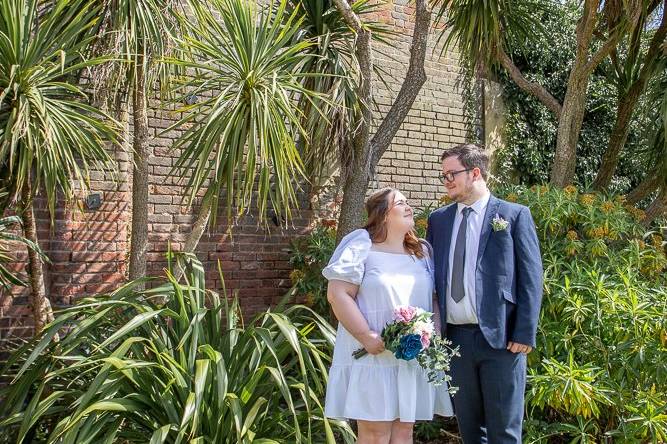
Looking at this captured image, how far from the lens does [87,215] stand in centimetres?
599

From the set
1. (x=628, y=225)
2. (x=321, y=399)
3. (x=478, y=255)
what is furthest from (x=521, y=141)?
(x=478, y=255)

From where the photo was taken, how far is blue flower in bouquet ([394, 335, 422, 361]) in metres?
3.25

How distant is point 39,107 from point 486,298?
2463 millimetres

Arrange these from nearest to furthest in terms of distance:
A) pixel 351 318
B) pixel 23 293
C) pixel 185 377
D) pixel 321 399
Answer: pixel 351 318, pixel 185 377, pixel 321 399, pixel 23 293

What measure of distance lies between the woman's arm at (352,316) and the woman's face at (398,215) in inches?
13.6

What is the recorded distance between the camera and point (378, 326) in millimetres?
3475

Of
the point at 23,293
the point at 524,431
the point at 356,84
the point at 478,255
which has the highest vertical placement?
the point at 356,84

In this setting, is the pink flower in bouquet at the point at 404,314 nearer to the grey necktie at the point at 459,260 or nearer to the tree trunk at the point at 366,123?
the grey necktie at the point at 459,260

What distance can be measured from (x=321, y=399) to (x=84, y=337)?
1.50 metres

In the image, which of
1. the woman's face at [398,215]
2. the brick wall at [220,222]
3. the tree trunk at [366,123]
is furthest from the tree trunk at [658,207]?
the woman's face at [398,215]

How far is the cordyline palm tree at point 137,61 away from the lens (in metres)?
4.77

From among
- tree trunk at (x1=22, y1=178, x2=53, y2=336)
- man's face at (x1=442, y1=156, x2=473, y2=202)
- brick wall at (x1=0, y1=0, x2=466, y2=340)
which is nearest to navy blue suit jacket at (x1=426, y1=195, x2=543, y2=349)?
man's face at (x1=442, y1=156, x2=473, y2=202)

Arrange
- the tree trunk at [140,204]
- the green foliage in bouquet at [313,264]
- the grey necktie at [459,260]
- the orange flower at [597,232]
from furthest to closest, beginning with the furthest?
the green foliage in bouquet at [313,264]
the orange flower at [597,232]
the tree trunk at [140,204]
the grey necktie at [459,260]

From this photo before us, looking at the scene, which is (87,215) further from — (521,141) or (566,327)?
(521,141)
